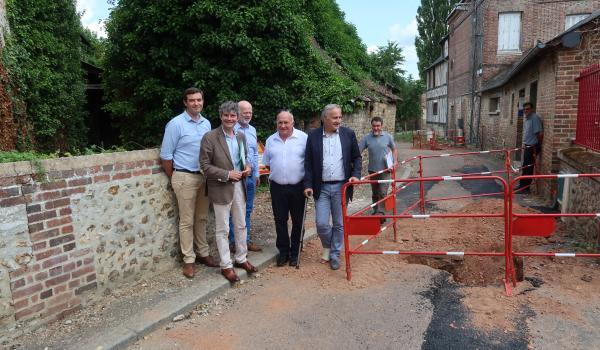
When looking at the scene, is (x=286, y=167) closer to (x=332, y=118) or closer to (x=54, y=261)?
(x=332, y=118)

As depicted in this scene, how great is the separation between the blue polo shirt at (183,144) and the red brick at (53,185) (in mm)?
1033

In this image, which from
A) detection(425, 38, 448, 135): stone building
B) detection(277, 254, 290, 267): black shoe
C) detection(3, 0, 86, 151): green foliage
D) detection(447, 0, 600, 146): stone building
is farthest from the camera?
detection(425, 38, 448, 135): stone building

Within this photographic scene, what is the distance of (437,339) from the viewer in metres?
3.37

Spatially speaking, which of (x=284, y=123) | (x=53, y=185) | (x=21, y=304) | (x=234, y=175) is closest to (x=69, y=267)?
(x=21, y=304)

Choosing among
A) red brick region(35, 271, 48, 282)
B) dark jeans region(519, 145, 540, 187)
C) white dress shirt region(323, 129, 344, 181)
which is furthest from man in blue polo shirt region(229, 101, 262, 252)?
dark jeans region(519, 145, 540, 187)

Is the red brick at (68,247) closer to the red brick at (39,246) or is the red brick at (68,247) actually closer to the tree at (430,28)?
the red brick at (39,246)

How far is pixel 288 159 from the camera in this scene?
476 centimetres

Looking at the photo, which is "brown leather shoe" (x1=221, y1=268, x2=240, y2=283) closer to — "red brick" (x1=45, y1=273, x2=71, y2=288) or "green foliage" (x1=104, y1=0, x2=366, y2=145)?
"red brick" (x1=45, y1=273, x2=71, y2=288)

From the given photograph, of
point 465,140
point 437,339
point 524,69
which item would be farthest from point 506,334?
point 465,140

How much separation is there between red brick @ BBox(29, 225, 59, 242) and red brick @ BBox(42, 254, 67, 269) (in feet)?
0.64

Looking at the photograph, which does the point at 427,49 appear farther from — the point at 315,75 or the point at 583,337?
the point at 583,337

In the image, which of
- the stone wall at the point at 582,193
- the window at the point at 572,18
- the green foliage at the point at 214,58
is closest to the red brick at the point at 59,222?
the stone wall at the point at 582,193

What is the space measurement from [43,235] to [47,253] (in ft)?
0.53

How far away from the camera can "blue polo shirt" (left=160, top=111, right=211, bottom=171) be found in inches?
170
